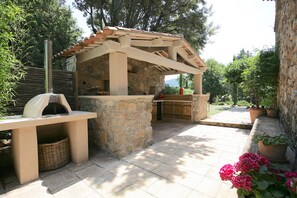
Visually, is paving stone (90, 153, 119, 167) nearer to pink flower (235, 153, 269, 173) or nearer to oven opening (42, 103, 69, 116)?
oven opening (42, 103, 69, 116)

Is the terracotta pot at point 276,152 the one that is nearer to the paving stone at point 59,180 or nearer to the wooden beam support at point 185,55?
the paving stone at point 59,180

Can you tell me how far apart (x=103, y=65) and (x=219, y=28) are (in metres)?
8.52

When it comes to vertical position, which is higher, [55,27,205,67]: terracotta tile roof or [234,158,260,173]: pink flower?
[55,27,205,67]: terracotta tile roof

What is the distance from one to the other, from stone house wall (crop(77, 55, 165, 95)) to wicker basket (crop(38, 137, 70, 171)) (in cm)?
187

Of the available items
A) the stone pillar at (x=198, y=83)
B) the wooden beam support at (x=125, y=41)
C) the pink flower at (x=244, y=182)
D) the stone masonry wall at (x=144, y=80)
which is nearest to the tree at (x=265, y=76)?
the stone pillar at (x=198, y=83)

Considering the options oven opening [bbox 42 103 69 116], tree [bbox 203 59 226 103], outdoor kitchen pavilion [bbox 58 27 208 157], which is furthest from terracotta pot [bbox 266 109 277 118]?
tree [bbox 203 59 226 103]

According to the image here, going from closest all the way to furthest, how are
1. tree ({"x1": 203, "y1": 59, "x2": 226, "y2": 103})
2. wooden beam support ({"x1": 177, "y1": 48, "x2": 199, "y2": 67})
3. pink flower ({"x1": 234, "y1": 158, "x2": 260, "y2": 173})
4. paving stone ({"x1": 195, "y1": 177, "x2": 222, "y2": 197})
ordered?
1. pink flower ({"x1": 234, "y1": 158, "x2": 260, "y2": 173})
2. paving stone ({"x1": 195, "y1": 177, "x2": 222, "y2": 197})
3. wooden beam support ({"x1": 177, "y1": 48, "x2": 199, "y2": 67})
4. tree ({"x1": 203, "y1": 59, "x2": 226, "y2": 103})

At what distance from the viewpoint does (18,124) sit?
255 centimetres

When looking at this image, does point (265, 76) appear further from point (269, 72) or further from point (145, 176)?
point (145, 176)

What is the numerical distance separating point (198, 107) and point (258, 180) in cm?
601

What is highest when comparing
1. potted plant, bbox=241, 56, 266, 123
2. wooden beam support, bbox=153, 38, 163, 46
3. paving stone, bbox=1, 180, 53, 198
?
wooden beam support, bbox=153, 38, 163, 46

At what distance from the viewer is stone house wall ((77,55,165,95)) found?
540 cm

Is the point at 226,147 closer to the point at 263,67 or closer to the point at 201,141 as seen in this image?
the point at 201,141

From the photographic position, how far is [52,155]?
316 cm
